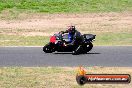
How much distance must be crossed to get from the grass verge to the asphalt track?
44.9 inches

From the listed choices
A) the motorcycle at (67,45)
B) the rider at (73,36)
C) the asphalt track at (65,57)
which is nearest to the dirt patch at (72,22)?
the asphalt track at (65,57)

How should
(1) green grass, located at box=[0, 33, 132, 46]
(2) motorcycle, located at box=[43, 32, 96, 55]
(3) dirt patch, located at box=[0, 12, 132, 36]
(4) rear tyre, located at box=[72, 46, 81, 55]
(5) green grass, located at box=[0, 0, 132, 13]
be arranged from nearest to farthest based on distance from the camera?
(4) rear tyre, located at box=[72, 46, 81, 55], (2) motorcycle, located at box=[43, 32, 96, 55], (1) green grass, located at box=[0, 33, 132, 46], (3) dirt patch, located at box=[0, 12, 132, 36], (5) green grass, located at box=[0, 0, 132, 13]

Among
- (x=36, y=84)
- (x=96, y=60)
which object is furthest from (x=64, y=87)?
(x=96, y=60)

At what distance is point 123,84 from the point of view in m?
17.2

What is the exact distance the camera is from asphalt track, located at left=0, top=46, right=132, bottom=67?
21.9 metres

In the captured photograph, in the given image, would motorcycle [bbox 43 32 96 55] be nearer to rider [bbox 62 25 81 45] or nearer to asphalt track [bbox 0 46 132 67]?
rider [bbox 62 25 81 45]

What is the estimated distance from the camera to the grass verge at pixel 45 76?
56.5 ft

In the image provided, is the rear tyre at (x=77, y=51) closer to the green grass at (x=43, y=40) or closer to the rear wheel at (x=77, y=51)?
the rear wheel at (x=77, y=51)

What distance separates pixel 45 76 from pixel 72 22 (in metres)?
19.7

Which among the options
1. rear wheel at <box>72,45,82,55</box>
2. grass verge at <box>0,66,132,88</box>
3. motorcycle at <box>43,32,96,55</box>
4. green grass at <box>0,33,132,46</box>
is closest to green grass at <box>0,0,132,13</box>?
green grass at <box>0,33,132,46</box>

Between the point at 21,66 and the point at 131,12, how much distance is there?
22215mm

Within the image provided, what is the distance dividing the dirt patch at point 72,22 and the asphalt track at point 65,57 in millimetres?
8130

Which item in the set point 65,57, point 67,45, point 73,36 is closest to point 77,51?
point 67,45

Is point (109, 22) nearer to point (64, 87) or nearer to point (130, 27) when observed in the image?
point (130, 27)
